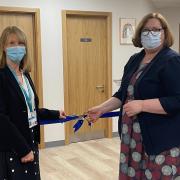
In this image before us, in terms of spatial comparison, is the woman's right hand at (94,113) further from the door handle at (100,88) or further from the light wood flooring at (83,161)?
the door handle at (100,88)

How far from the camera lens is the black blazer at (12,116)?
1878 millimetres

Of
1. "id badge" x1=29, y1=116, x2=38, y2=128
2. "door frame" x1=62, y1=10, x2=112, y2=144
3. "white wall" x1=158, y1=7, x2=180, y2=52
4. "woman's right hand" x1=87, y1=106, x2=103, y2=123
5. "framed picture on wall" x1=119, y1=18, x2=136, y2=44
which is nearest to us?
"id badge" x1=29, y1=116, x2=38, y2=128

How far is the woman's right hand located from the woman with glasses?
0.32 meters

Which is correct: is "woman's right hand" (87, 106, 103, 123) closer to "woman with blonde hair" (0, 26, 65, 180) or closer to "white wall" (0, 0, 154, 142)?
"woman with blonde hair" (0, 26, 65, 180)

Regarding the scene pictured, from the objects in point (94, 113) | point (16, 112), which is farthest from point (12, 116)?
point (94, 113)

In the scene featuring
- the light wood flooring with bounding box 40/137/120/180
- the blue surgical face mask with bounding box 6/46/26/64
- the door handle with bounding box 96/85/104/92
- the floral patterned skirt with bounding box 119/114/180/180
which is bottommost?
the light wood flooring with bounding box 40/137/120/180

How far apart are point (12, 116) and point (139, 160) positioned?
84cm

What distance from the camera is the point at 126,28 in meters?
5.50

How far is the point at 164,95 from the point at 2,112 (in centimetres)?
96

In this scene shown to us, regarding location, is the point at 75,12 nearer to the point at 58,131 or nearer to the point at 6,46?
the point at 58,131

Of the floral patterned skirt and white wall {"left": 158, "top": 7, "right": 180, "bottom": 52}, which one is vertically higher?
white wall {"left": 158, "top": 7, "right": 180, "bottom": 52}

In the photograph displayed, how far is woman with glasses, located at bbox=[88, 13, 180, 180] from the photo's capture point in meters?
1.85

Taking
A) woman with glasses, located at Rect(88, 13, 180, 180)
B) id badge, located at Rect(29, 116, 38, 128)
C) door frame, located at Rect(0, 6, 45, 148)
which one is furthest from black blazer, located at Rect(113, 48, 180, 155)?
door frame, located at Rect(0, 6, 45, 148)

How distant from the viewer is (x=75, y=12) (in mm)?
5074
